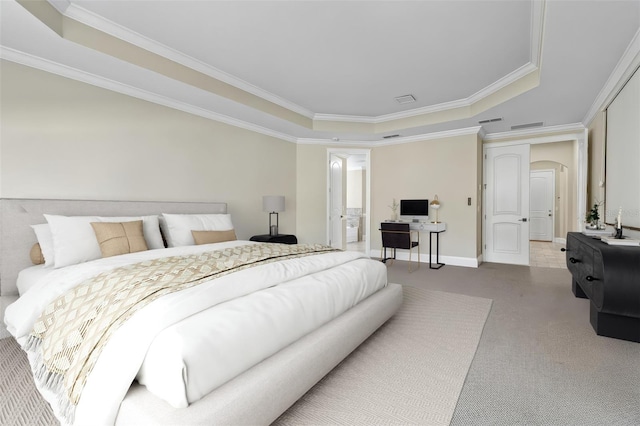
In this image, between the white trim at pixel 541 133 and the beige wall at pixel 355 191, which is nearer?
the white trim at pixel 541 133

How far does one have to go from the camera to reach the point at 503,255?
591cm

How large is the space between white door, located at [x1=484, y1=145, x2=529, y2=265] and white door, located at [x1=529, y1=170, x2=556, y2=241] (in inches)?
152

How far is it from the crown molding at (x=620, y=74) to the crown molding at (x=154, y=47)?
3.85 meters

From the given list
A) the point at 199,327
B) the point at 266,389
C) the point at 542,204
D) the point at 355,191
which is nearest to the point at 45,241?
the point at 199,327

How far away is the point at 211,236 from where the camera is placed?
3.65 metres

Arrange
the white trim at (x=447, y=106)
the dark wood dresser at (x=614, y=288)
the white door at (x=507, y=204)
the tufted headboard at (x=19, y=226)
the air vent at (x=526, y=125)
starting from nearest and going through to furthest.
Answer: the dark wood dresser at (x=614, y=288)
the tufted headboard at (x=19, y=226)
the white trim at (x=447, y=106)
the air vent at (x=526, y=125)
the white door at (x=507, y=204)

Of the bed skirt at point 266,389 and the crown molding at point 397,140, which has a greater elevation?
the crown molding at point 397,140

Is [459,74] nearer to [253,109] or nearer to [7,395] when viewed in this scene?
[253,109]

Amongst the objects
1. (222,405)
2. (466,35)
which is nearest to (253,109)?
(466,35)

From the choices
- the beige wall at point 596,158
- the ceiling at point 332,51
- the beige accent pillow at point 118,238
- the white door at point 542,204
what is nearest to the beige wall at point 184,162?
the ceiling at point 332,51

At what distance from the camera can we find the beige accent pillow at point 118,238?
2729 millimetres

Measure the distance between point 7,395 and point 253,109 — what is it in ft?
12.1

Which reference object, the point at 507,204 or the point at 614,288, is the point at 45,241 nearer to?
the point at 614,288

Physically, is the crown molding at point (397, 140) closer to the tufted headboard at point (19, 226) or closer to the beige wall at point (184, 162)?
the beige wall at point (184, 162)
